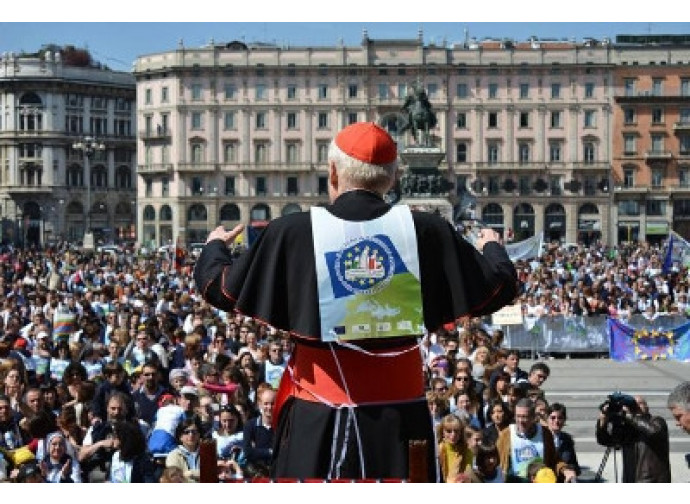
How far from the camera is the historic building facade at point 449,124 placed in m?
92.9

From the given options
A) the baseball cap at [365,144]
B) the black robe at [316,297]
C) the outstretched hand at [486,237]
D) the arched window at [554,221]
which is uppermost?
the arched window at [554,221]

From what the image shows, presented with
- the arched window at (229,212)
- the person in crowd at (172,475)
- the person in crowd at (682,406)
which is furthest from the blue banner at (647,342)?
the arched window at (229,212)

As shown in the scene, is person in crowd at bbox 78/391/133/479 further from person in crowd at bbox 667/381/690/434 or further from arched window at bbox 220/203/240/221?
arched window at bbox 220/203/240/221

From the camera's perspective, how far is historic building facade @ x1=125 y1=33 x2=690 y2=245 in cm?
9294

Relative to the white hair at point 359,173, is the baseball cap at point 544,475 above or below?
below

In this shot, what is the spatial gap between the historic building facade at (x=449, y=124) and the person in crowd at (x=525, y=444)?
3237 inches

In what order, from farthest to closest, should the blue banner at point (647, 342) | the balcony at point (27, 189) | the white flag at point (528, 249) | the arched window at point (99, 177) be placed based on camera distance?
1. the arched window at point (99, 177)
2. the balcony at point (27, 189)
3. the white flag at point (528, 249)
4. the blue banner at point (647, 342)

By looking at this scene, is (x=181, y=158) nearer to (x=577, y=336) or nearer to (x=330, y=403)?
(x=577, y=336)

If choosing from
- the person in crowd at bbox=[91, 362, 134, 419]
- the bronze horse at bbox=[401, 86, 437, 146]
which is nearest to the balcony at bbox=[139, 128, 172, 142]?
the bronze horse at bbox=[401, 86, 437, 146]

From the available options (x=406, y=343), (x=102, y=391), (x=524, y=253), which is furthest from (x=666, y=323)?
(x=406, y=343)

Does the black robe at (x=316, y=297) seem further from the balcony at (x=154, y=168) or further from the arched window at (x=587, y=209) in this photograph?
the balcony at (x=154, y=168)

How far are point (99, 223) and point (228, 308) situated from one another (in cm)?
10338

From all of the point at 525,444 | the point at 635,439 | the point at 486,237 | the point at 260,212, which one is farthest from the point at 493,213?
the point at 486,237

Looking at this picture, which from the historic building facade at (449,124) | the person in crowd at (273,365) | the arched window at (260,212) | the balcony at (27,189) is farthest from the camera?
the balcony at (27,189)
